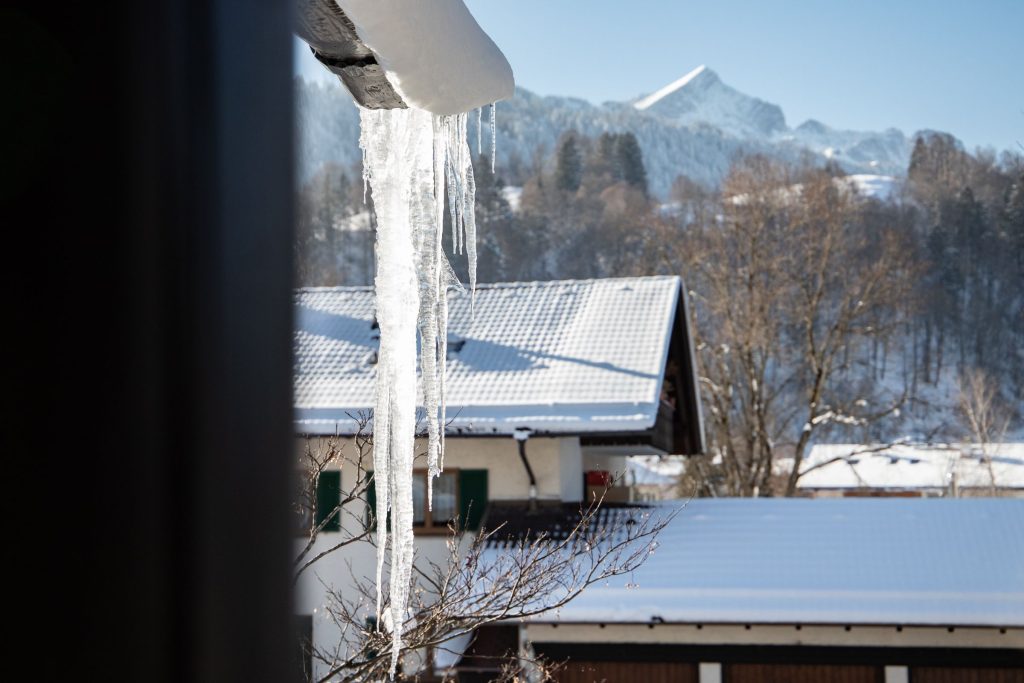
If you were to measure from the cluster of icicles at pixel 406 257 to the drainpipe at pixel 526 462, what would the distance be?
31.6ft

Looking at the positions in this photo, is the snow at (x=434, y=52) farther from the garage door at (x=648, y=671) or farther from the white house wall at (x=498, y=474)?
the white house wall at (x=498, y=474)

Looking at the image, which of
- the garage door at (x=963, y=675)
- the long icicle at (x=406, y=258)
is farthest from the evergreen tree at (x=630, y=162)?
the long icicle at (x=406, y=258)

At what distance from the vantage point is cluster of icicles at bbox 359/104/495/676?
9.53ft

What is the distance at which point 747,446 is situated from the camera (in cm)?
2559

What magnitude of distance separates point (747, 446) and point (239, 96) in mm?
25283

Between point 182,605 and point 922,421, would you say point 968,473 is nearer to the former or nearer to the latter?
point 922,421

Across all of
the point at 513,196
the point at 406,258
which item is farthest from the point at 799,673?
the point at 513,196

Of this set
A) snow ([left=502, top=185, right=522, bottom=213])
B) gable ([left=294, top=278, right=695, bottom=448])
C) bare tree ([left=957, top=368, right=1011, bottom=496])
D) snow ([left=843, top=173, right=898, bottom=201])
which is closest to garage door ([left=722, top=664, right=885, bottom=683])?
gable ([left=294, top=278, right=695, bottom=448])

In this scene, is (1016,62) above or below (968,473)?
above

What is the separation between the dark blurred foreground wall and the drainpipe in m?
12.4

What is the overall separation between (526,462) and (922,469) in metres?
29.8

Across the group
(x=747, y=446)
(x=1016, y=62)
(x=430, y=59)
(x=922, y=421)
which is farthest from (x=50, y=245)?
(x=922, y=421)

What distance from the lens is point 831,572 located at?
11820 millimetres

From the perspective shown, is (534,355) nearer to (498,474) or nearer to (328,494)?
(498,474)
